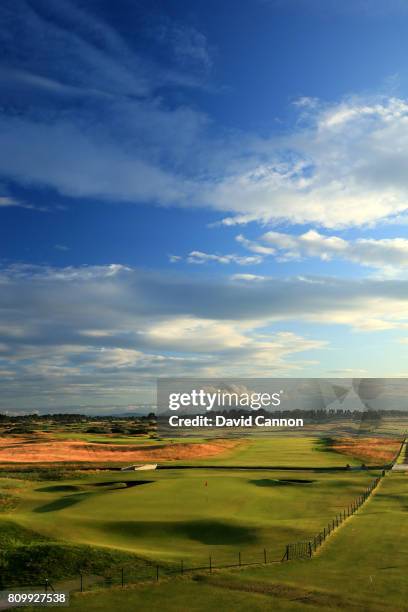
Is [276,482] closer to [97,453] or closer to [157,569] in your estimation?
[157,569]

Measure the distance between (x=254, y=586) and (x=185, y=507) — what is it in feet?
82.0

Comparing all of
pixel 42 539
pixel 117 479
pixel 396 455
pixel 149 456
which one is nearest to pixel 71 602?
pixel 42 539

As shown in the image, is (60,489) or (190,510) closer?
(190,510)

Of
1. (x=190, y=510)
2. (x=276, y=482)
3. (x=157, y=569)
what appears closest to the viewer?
(x=157, y=569)

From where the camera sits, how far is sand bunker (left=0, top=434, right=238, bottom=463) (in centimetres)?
10331

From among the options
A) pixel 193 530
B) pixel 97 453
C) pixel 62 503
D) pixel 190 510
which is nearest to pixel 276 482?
pixel 190 510

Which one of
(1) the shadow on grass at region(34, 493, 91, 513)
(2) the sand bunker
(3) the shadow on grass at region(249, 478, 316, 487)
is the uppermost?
(1) the shadow on grass at region(34, 493, 91, 513)

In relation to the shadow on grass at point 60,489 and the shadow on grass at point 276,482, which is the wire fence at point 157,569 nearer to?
the shadow on grass at point 276,482

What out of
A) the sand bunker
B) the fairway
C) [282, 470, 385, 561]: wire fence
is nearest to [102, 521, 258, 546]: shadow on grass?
the fairway

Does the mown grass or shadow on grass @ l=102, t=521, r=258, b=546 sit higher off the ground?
the mown grass

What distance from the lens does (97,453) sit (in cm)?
11200

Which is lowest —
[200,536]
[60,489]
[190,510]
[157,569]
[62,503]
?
[60,489]

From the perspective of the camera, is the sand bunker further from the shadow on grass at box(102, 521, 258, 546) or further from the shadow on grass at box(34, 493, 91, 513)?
the shadow on grass at box(102, 521, 258, 546)

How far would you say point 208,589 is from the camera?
31250mm
